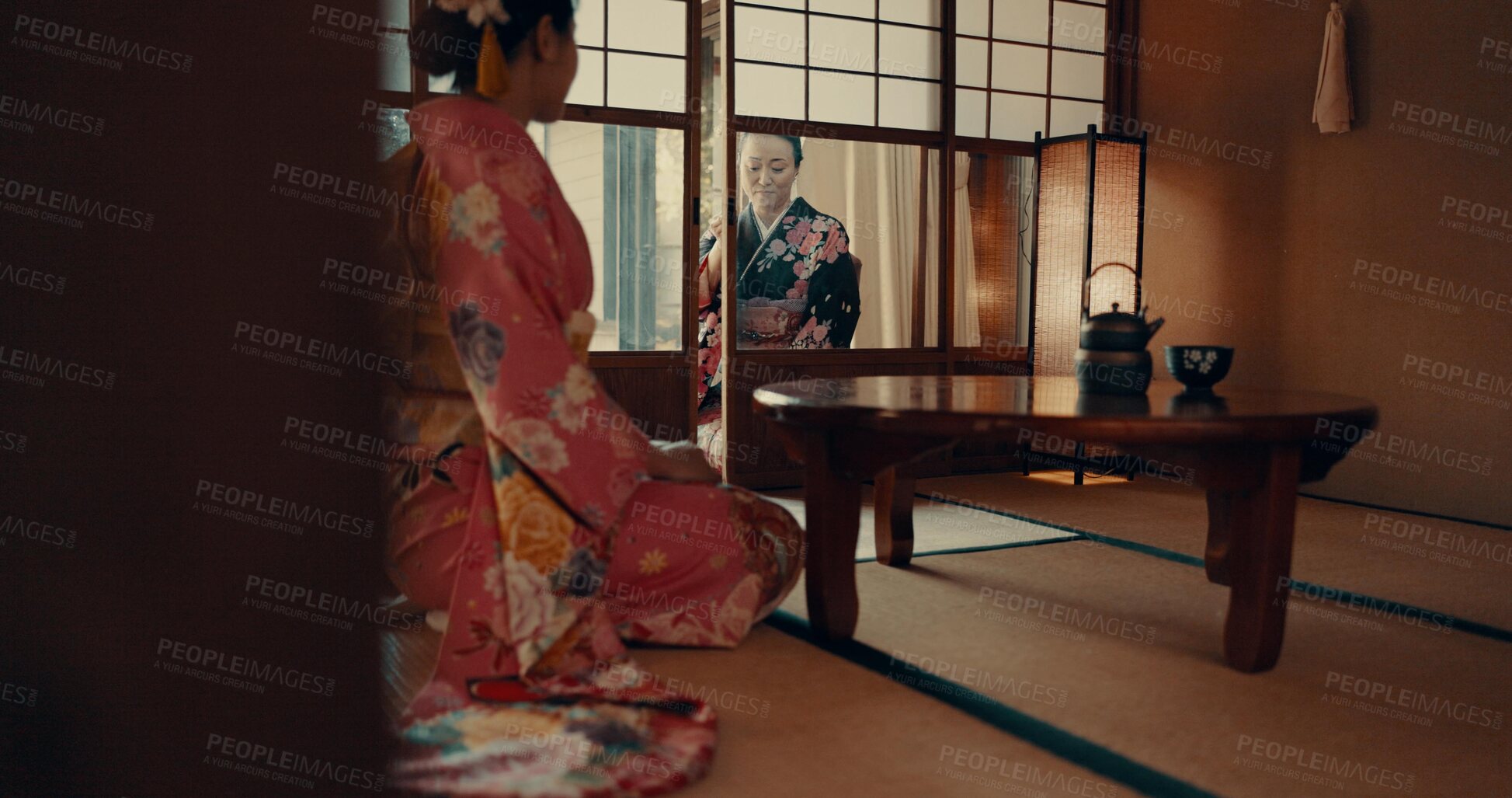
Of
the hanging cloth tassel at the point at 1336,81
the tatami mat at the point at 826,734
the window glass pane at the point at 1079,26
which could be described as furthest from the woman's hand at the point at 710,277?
the tatami mat at the point at 826,734

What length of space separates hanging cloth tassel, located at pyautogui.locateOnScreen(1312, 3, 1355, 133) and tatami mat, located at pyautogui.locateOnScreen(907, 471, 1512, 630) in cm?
155

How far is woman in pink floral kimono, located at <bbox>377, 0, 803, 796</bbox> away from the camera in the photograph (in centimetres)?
169

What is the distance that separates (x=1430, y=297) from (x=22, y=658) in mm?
4758

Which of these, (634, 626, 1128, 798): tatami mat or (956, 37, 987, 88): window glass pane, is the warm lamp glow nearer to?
(956, 37, 987, 88): window glass pane

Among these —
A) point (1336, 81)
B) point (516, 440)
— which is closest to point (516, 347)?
point (516, 440)

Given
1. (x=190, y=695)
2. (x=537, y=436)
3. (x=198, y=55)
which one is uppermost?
(x=198, y=55)

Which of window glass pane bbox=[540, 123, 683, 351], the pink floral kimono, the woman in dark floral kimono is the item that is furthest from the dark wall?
the woman in dark floral kimono

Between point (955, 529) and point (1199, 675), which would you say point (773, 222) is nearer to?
point (955, 529)

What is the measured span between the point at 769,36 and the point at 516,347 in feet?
10.3

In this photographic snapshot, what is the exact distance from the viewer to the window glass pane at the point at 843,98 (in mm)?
4672

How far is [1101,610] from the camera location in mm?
2605

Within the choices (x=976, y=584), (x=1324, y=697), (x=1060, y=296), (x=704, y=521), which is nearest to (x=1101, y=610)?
(x=976, y=584)

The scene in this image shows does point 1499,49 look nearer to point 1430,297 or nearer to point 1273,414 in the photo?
point 1430,297

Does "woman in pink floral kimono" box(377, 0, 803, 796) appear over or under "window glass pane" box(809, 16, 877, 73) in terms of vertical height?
under
